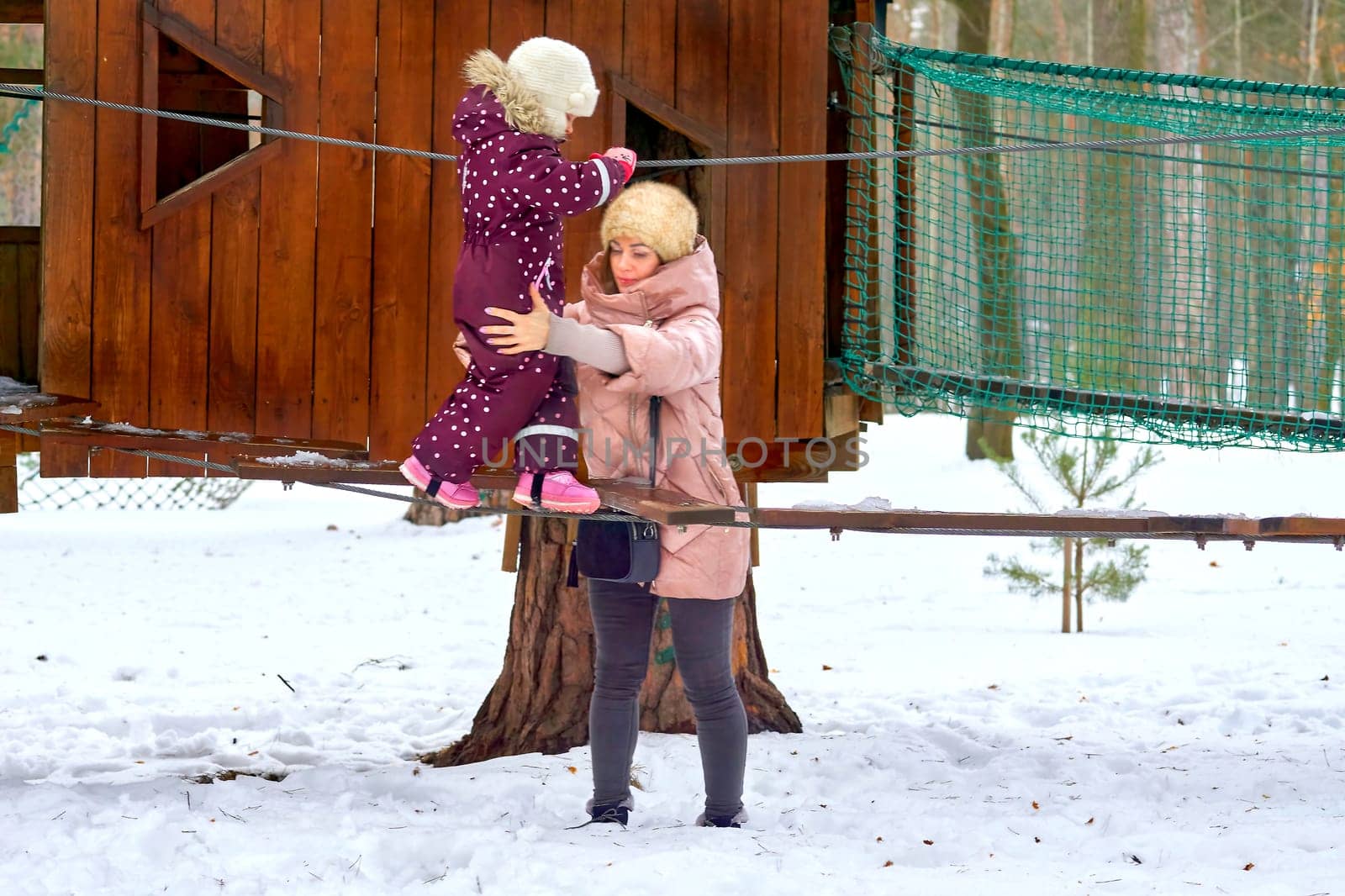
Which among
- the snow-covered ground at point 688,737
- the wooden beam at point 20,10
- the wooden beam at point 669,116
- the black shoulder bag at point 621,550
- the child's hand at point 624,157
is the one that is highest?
the wooden beam at point 20,10

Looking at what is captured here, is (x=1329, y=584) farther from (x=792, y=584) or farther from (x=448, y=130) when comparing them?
(x=448, y=130)

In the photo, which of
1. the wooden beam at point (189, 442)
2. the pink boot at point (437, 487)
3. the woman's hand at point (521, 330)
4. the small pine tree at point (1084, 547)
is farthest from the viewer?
the small pine tree at point (1084, 547)

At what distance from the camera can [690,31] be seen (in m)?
4.05

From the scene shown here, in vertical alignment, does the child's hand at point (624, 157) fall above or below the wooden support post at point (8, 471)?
above

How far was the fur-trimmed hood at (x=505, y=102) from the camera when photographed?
119 inches

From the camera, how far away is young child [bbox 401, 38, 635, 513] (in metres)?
3.01

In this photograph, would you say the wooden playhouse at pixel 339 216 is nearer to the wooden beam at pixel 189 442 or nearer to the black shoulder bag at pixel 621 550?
the wooden beam at pixel 189 442

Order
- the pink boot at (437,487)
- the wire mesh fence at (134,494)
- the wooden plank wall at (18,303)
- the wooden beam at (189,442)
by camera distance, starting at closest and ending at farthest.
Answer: the pink boot at (437,487) < the wooden beam at (189,442) < the wooden plank wall at (18,303) < the wire mesh fence at (134,494)

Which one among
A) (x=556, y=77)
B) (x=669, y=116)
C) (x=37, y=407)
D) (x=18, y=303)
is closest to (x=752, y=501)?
(x=669, y=116)

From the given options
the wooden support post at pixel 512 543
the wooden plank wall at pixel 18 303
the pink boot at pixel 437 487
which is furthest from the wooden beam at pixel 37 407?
the wooden support post at pixel 512 543

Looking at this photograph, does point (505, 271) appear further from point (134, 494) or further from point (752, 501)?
point (134, 494)

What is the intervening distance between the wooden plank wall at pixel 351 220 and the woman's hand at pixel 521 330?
1.04m

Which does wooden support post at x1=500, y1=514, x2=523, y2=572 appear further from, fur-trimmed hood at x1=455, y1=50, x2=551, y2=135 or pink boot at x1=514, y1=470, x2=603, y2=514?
fur-trimmed hood at x1=455, y1=50, x2=551, y2=135

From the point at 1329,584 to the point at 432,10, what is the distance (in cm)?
704
